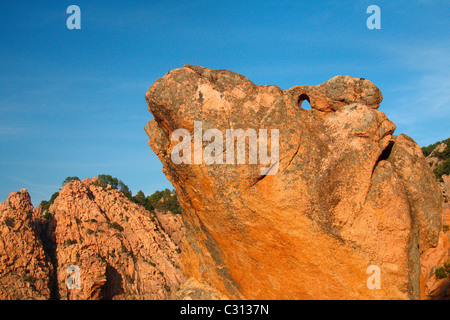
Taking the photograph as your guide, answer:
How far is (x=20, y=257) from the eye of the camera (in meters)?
33.7

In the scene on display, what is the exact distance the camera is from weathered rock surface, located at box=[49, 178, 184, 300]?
36625mm

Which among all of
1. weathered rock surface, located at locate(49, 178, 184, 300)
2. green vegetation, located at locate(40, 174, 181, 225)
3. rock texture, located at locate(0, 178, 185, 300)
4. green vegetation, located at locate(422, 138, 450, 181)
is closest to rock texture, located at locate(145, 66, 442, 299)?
green vegetation, located at locate(422, 138, 450, 181)

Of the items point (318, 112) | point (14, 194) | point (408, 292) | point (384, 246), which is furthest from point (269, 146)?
point (14, 194)

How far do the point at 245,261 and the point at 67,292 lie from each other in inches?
1175

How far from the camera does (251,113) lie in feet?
33.1

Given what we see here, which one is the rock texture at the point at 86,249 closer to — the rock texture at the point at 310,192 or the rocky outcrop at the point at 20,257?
the rocky outcrop at the point at 20,257

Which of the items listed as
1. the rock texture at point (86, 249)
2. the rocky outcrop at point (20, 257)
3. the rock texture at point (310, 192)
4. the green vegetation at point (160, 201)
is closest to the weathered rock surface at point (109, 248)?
the rock texture at point (86, 249)

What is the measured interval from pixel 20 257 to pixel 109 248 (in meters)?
9.02

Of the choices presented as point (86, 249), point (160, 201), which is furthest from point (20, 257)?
point (160, 201)

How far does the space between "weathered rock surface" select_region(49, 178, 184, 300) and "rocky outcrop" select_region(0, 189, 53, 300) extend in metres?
2.24

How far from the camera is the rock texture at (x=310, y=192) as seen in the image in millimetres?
9508

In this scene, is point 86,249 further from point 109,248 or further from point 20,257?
point 20,257

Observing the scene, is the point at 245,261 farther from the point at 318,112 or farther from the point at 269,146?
the point at 318,112

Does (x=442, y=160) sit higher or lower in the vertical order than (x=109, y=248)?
higher
